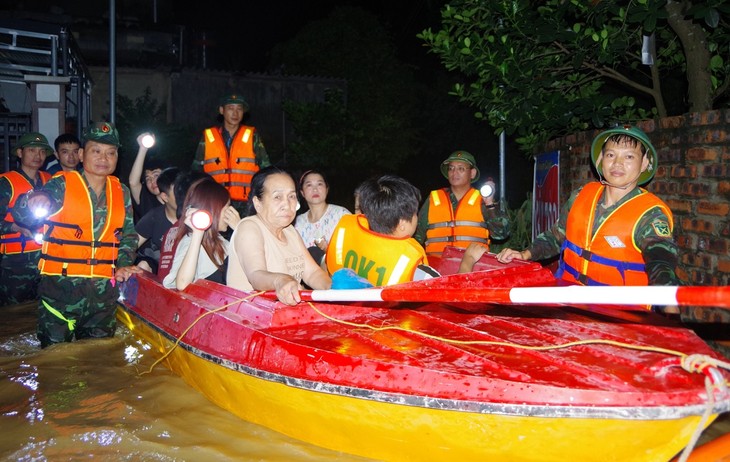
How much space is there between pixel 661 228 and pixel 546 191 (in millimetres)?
3428

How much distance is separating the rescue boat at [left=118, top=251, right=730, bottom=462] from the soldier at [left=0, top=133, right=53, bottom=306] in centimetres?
346

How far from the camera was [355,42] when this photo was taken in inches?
660

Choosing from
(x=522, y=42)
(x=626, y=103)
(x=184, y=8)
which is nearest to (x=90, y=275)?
(x=522, y=42)

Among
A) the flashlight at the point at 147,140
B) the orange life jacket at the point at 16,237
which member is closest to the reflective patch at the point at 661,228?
the flashlight at the point at 147,140

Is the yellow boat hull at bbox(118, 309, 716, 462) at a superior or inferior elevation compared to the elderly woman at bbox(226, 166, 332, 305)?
inferior

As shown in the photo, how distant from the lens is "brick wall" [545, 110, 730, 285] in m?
4.37

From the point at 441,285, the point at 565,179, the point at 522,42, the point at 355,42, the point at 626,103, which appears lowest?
the point at 441,285

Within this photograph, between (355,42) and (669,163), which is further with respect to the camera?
(355,42)

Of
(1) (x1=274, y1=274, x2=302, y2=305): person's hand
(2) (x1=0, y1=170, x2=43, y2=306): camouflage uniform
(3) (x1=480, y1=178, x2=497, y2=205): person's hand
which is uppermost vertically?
(3) (x1=480, y1=178, x2=497, y2=205): person's hand

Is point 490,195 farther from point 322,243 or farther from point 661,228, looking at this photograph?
point 661,228

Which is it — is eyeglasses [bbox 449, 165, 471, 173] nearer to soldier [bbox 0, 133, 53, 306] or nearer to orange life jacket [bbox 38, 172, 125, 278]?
orange life jacket [bbox 38, 172, 125, 278]

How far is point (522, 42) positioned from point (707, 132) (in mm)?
2204

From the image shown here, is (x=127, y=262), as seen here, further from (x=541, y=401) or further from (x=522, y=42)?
(x=522, y=42)

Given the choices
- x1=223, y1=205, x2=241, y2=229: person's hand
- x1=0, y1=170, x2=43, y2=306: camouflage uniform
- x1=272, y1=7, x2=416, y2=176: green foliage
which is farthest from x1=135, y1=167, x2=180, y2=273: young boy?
x1=272, y1=7, x2=416, y2=176: green foliage
